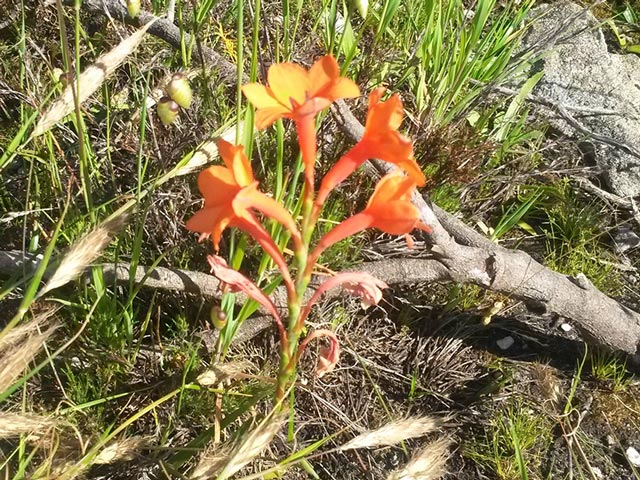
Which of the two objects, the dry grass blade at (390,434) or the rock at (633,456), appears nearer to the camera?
the dry grass blade at (390,434)

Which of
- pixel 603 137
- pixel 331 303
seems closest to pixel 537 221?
pixel 603 137

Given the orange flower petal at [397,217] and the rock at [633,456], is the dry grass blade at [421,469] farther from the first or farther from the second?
the rock at [633,456]

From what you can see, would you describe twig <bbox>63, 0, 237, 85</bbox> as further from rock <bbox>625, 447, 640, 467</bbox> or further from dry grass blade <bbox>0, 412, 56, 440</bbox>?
rock <bbox>625, 447, 640, 467</bbox>

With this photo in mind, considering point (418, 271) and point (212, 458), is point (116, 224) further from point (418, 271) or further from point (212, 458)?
point (418, 271)

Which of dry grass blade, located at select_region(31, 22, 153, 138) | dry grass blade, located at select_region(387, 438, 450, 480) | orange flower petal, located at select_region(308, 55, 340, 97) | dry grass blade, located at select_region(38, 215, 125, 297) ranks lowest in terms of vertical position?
dry grass blade, located at select_region(387, 438, 450, 480)

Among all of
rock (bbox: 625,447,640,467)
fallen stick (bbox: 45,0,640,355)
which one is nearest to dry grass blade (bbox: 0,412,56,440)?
fallen stick (bbox: 45,0,640,355)

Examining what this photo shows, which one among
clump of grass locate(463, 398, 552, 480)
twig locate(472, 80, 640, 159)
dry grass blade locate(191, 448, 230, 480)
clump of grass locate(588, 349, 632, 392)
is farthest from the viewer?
twig locate(472, 80, 640, 159)

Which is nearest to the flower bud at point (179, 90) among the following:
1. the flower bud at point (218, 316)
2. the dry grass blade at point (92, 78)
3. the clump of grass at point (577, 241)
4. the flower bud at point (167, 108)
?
the flower bud at point (167, 108)
